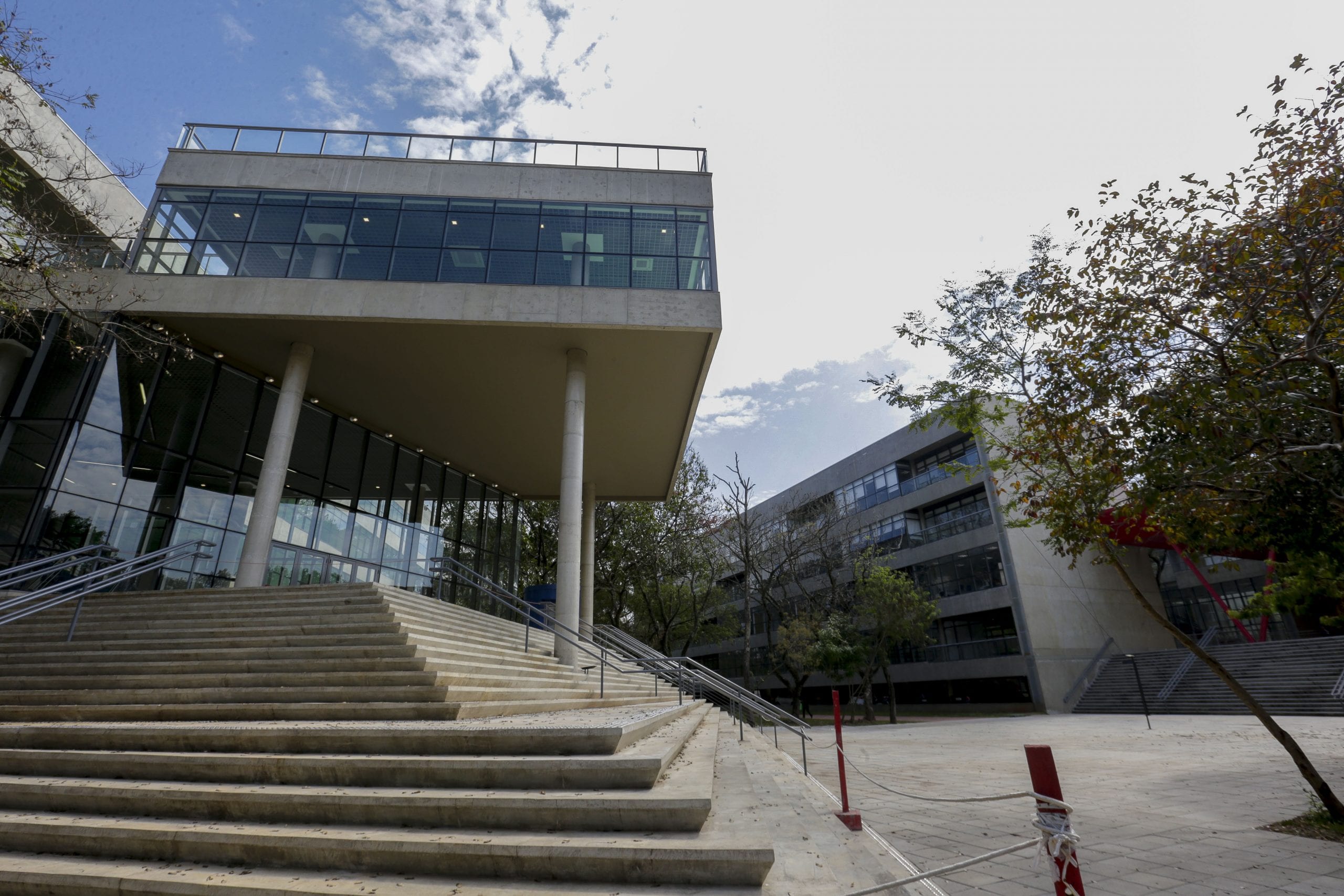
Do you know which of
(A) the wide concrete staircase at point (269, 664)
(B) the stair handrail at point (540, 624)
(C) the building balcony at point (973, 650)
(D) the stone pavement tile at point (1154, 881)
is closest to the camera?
(D) the stone pavement tile at point (1154, 881)

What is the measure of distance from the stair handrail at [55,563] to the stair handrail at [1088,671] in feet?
109

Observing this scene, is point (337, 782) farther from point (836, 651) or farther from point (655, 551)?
point (655, 551)

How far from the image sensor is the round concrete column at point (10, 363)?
12.7m

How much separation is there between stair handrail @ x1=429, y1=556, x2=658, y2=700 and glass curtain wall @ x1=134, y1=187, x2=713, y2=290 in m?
7.59

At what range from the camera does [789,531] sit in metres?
29.9

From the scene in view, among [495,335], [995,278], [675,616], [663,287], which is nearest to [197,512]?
[495,335]

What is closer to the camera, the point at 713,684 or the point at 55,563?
the point at 55,563

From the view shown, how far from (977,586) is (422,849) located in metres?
32.6

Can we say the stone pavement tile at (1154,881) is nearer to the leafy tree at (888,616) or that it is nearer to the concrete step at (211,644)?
the concrete step at (211,644)

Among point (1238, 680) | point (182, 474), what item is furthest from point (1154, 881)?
point (1238, 680)

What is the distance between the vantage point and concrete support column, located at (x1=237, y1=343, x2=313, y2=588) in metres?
12.6

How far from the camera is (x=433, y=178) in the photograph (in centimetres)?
1647

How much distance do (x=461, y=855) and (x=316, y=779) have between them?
176 cm

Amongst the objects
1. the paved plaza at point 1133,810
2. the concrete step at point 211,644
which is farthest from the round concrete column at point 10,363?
the paved plaza at point 1133,810
